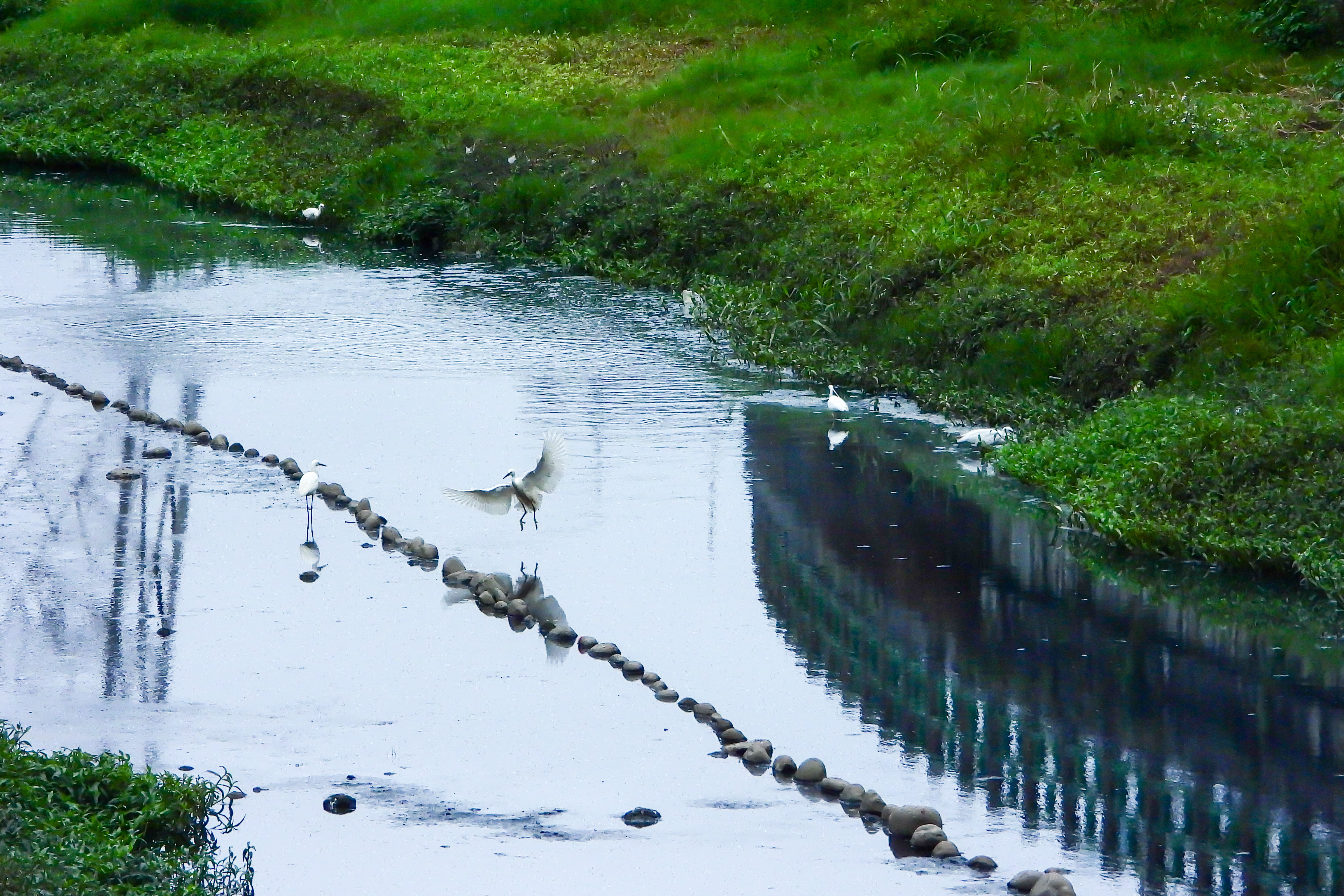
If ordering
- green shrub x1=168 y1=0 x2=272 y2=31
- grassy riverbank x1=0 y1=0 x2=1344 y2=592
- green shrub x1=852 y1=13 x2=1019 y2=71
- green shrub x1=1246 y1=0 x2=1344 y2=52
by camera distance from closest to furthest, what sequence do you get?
grassy riverbank x1=0 y1=0 x2=1344 y2=592 → green shrub x1=1246 y1=0 x2=1344 y2=52 → green shrub x1=852 y1=13 x2=1019 y2=71 → green shrub x1=168 y1=0 x2=272 y2=31

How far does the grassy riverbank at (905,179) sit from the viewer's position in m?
9.55

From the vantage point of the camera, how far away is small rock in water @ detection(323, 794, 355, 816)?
5.74 m

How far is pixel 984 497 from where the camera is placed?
9.66 metres

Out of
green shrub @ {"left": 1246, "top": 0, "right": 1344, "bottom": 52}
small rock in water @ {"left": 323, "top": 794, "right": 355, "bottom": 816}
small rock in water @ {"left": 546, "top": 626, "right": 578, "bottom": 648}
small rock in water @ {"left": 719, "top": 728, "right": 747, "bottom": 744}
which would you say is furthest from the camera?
green shrub @ {"left": 1246, "top": 0, "right": 1344, "bottom": 52}

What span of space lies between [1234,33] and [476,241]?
8.14 metres

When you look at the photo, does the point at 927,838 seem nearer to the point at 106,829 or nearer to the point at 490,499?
the point at 106,829

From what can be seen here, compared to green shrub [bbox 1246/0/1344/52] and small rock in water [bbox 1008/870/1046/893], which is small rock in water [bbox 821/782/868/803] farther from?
green shrub [bbox 1246/0/1344/52]

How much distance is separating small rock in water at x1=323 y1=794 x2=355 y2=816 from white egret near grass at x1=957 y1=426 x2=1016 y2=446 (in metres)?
5.52

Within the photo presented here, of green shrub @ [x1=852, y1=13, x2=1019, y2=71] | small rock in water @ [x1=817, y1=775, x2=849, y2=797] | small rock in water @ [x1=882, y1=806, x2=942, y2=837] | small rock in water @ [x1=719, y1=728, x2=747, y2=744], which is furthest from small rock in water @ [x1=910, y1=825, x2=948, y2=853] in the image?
green shrub @ [x1=852, y1=13, x2=1019, y2=71]

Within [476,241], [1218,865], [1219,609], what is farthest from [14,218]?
[1218,865]

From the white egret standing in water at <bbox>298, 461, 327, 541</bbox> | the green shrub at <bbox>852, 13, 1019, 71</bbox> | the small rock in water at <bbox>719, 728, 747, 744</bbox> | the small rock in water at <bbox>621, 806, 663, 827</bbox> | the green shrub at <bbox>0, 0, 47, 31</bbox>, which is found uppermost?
the green shrub at <bbox>0, 0, 47, 31</bbox>

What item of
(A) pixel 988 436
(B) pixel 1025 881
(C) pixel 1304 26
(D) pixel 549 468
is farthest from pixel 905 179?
(B) pixel 1025 881

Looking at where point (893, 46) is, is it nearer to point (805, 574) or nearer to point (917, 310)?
point (917, 310)

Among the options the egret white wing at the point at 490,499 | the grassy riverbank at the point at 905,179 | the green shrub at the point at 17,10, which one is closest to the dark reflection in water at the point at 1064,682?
the grassy riverbank at the point at 905,179
